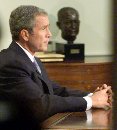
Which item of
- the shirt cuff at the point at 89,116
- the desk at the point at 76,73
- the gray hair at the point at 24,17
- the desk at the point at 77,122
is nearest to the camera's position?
the desk at the point at 77,122

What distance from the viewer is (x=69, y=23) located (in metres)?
3.78

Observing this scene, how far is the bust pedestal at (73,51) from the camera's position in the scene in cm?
371

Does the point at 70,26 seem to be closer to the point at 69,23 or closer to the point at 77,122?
the point at 69,23

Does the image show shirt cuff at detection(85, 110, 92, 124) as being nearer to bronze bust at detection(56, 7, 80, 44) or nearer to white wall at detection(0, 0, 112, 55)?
bronze bust at detection(56, 7, 80, 44)

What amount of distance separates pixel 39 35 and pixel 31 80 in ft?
1.33

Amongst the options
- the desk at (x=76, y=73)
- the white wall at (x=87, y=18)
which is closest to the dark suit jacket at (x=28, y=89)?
the desk at (x=76, y=73)

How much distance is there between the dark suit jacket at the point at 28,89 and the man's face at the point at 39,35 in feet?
0.47

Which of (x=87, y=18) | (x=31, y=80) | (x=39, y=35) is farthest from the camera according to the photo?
(x=87, y=18)

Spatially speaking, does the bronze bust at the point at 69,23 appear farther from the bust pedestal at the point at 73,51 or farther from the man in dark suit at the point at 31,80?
the man in dark suit at the point at 31,80

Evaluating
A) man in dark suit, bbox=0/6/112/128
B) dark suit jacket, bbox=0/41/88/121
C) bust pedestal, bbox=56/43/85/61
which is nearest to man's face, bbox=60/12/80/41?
bust pedestal, bbox=56/43/85/61

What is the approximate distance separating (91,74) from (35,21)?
4.82 feet

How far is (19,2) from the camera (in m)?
4.04

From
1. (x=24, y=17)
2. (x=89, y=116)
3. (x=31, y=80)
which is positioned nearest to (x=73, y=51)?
(x=24, y=17)

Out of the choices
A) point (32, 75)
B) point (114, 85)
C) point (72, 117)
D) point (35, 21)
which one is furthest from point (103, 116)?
point (114, 85)
